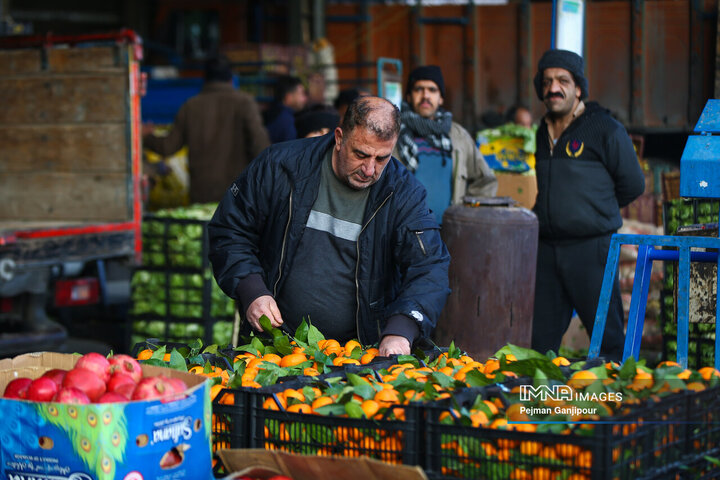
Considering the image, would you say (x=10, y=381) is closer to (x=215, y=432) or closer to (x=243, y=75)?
(x=215, y=432)

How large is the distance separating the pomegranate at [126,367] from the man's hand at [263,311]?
115 centimetres

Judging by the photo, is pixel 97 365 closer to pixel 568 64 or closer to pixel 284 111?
pixel 568 64

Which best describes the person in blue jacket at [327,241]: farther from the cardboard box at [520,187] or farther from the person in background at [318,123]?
the cardboard box at [520,187]

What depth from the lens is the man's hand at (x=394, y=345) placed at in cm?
341

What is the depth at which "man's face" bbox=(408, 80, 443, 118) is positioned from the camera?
6355 millimetres

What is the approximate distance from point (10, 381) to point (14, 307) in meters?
4.63

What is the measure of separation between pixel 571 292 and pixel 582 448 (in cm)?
369

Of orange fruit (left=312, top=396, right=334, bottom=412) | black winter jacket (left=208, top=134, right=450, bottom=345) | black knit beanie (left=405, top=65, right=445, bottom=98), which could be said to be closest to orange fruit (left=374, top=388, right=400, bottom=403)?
orange fruit (left=312, top=396, right=334, bottom=412)

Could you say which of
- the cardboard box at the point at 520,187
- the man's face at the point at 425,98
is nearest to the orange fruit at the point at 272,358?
the man's face at the point at 425,98

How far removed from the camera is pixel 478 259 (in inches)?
224

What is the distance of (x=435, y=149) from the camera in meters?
6.29

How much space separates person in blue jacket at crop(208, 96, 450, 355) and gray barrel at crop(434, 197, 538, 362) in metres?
1.67

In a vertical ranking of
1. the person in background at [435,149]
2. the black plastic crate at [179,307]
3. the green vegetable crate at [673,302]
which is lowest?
the black plastic crate at [179,307]

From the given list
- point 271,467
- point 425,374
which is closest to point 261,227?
point 425,374
